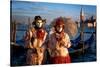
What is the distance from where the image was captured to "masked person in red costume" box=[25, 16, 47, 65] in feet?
6.69

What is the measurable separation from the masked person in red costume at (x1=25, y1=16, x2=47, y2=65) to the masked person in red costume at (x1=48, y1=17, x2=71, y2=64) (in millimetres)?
94

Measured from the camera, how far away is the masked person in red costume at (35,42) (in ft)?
6.69

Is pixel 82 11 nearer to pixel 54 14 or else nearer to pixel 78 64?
pixel 54 14

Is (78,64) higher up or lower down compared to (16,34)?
lower down

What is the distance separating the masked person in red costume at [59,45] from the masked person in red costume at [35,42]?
3.7 inches

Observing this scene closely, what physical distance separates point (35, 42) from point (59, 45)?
255 millimetres

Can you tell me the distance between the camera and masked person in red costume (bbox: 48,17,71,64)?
6.94 feet

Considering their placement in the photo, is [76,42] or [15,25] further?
[76,42]

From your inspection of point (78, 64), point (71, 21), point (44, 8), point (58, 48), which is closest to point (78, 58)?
point (78, 64)

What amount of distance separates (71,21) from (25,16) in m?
0.49

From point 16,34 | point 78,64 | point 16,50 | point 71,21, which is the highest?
point 71,21

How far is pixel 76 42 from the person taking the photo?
2.20 metres

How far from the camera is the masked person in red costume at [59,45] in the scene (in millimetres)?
2115

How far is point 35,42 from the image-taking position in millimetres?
2062
